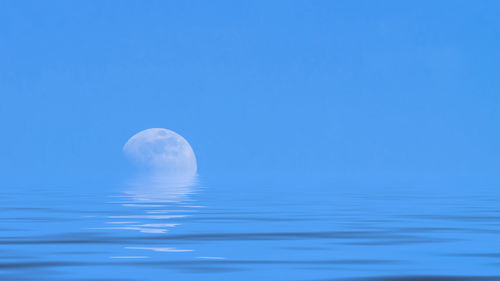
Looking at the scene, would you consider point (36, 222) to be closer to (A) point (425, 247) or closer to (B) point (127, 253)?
(B) point (127, 253)

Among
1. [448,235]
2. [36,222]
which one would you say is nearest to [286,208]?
[36,222]

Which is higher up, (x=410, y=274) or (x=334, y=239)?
(x=334, y=239)

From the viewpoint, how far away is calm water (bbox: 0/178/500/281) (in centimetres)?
784

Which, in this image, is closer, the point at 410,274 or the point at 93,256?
the point at 410,274

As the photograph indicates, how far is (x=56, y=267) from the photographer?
813 cm

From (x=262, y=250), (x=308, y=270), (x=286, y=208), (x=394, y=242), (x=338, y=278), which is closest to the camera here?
(x=338, y=278)

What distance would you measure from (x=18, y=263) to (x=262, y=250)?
8.64 feet

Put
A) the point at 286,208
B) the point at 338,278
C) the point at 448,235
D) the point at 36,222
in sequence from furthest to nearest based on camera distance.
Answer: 1. the point at 286,208
2. the point at 36,222
3. the point at 448,235
4. the point at 338,278

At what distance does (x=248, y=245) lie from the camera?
10.4 m

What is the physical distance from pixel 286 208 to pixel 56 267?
11.3 metres

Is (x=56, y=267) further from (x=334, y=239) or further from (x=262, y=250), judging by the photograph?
(x=334, y=239)

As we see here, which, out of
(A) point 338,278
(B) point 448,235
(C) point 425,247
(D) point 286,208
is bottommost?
(A) point 338,278

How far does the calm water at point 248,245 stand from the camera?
25.7 ft

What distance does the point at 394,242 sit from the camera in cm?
1090
